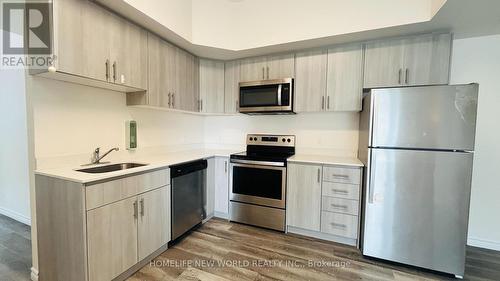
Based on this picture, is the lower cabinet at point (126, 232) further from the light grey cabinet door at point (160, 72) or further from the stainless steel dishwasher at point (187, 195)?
the light grey cabinet door at point (160, 72)

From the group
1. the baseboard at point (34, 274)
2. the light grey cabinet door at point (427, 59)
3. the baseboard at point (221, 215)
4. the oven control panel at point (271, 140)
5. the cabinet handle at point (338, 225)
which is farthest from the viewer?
the oven control panel at point (271, 140)

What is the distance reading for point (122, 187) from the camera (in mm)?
1796

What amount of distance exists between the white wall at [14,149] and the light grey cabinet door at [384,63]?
411 cm

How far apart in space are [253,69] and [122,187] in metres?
2.23

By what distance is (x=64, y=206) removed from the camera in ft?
5.29

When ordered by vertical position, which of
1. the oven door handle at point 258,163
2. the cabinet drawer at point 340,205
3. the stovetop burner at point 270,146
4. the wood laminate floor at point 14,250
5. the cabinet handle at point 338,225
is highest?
the stovetop burner at point 270,146

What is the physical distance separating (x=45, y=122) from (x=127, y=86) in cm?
72

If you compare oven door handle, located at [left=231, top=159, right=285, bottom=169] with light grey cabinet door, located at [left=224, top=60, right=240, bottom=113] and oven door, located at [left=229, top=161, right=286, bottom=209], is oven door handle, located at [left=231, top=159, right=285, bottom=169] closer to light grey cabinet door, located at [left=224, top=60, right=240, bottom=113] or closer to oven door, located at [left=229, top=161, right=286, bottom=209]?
oven door, located at [left=229, top=161, right=286, bottom=209]

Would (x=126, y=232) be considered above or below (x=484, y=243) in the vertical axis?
above

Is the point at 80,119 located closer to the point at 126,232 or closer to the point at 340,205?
the point at 126,232

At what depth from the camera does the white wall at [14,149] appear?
2.71 metres

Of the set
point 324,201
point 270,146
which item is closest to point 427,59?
point 324,201

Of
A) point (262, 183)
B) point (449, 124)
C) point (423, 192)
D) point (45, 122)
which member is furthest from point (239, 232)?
point (449, 124)

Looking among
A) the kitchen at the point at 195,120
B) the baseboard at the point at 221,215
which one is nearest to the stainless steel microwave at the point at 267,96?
the kitchen at the point at 195,120
